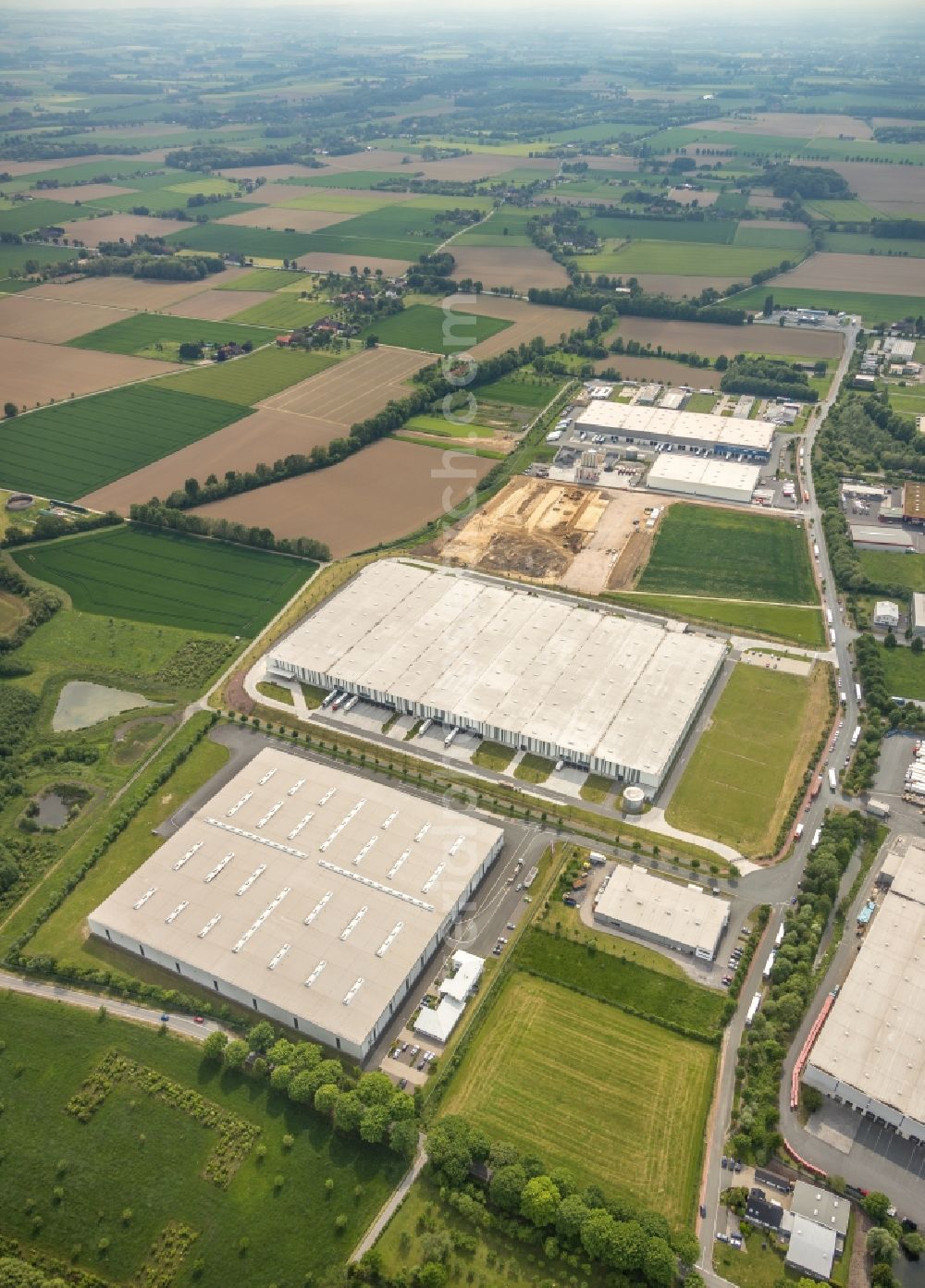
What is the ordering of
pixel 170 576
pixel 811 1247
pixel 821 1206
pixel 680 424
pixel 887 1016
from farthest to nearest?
pixel 680 424
pixel 170 576
pixel 887 1016
pixel 821 1206
pixel 811 1247

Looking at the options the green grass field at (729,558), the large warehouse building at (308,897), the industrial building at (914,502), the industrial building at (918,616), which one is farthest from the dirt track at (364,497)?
the industrial building at (918,616)

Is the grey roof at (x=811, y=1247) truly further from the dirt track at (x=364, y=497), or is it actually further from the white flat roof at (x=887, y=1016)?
the dirt track at (x=364, y=497)

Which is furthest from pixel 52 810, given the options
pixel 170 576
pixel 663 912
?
pixel 663 912

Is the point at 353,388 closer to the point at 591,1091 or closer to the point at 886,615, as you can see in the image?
the point at 886,615

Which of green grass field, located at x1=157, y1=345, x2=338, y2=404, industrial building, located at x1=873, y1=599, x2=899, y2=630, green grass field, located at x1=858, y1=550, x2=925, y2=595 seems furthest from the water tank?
green grass field, located at x1=157, y1=345, x2=338, y2=404

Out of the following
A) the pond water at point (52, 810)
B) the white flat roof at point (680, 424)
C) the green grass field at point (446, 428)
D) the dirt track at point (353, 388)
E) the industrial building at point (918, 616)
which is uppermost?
the dirt track at point (353, 388)

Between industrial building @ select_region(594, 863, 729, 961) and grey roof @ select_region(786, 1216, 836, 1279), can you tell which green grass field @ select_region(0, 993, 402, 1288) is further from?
industrial building @ select_region(594, 863, 729, 961)

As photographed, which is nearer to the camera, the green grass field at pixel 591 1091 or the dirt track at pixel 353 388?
the green grass field at pixel 591 1091
